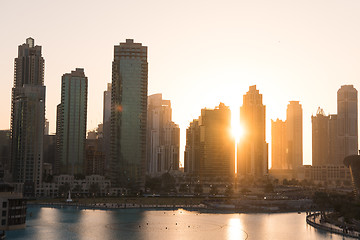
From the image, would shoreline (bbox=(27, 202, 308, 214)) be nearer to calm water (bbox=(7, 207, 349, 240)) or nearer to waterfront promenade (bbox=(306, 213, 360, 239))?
calm water (bbox=(7, 207, 349, 240))

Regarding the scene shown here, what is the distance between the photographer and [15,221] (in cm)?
10906

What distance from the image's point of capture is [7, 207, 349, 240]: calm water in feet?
349

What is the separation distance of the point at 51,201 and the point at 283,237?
4532 inches

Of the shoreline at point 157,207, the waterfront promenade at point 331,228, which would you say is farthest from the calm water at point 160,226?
the shoreline at point 157,207

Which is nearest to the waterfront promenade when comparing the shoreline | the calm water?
the calm water

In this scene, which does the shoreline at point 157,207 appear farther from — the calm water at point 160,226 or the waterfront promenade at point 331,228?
the waterfront promenade at point 331,228

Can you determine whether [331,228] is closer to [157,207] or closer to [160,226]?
[160,226]

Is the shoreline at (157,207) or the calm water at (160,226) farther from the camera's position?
the shoreline at (157,207)

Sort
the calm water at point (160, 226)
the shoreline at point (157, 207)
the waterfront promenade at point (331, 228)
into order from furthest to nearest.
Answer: the shoreline at point (157, 207) < the calm water at point (160, 226) < the waterfront promenade at point (331, 228)

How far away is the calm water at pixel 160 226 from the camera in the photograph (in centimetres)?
10644

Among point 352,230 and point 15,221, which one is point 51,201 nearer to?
point 15,221

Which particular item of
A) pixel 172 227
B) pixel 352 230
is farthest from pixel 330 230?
pixel 172 227

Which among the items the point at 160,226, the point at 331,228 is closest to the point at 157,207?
the point at 160,226

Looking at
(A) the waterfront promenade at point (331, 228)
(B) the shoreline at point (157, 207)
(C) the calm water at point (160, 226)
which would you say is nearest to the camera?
(A) the waterfront promenade at point (331, 228)
